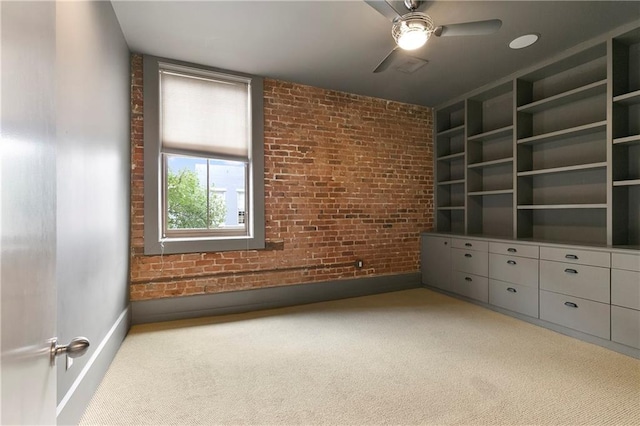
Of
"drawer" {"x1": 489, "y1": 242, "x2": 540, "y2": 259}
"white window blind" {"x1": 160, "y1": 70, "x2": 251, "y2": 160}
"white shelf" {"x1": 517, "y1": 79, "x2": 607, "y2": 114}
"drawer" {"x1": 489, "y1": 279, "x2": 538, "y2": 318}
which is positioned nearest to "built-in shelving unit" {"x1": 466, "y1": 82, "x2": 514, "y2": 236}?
"white shelf" {"x1": 517, "y1": 79, "x2": 607, "y2": 114}

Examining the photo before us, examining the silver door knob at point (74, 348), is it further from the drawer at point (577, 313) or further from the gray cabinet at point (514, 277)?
the gray cabinet at point (514, 277)

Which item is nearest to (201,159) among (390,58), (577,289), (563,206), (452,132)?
(390,58)

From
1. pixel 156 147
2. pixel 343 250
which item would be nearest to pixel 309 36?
pixel 156 147

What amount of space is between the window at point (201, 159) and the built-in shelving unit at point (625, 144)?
365cm

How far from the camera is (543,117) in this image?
385 centimetres

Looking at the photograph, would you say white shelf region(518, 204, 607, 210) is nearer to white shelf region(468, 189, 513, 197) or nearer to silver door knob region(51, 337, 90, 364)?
white shelf region(468, 189, 513, 197)

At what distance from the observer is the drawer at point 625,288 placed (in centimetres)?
261

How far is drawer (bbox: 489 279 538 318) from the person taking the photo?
3.41 m

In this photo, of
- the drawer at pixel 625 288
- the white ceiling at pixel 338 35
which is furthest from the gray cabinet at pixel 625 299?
the white ceiling at pixel 338 35

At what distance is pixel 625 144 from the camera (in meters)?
3.06

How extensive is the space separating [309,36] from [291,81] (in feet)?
3.65

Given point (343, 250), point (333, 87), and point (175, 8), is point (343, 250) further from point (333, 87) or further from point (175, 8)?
point (175, 8)

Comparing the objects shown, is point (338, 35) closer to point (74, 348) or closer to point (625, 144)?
point (625, 144)

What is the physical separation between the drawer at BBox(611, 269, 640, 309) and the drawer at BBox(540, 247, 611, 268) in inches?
4.5
